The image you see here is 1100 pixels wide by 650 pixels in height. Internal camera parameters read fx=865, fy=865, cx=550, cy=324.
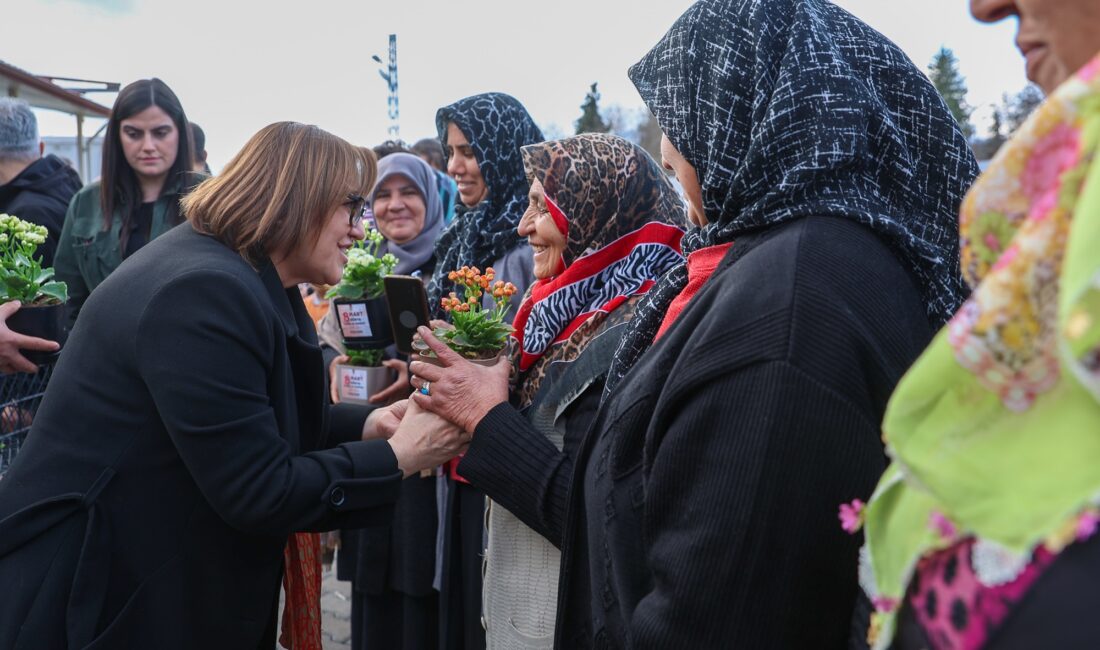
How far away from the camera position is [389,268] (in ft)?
11.8

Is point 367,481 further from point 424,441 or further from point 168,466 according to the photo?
point 168,466

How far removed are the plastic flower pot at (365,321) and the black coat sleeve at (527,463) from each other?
1.24 metres

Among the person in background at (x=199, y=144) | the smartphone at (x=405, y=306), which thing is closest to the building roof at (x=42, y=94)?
the person in background at (x=199, y=144)

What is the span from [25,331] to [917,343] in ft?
9.28

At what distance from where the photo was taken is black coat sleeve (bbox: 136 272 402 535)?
1914mm

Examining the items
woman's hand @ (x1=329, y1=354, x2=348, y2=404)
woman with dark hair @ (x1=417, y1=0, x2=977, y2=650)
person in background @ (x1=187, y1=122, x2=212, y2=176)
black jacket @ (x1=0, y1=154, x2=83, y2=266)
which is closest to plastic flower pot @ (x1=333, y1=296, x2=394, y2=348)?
woman's hand @ (x1=329, y1=354, x2=348, y2=404)

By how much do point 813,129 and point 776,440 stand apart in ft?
1.85

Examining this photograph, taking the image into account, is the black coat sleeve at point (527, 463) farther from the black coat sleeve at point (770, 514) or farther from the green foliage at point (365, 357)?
the green foliage at point (365, 357)

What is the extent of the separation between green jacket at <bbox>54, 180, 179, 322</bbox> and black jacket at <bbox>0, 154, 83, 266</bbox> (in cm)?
19

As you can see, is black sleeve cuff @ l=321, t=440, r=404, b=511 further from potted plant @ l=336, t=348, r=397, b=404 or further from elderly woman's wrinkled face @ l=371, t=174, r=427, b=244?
elderly woman's wrinkled face @ l=371, t=174, r=427, b=244

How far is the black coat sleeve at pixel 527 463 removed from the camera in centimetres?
223

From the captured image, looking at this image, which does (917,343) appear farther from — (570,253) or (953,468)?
(570,253)

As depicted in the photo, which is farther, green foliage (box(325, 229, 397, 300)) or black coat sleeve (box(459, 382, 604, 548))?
green foliage (box(325, 229, 397, 300))

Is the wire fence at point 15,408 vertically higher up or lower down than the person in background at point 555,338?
lower down
